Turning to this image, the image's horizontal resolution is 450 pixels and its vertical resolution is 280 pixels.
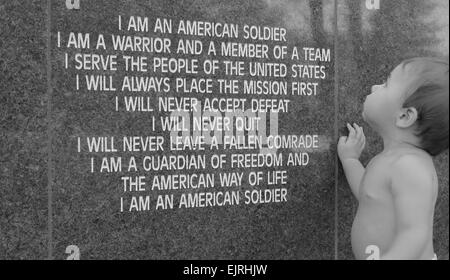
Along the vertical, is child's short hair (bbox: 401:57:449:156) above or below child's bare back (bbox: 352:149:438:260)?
above

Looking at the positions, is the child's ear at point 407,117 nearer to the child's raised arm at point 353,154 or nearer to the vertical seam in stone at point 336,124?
the child's raised arm at point 353,154

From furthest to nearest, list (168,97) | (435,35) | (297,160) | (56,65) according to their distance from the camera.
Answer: (435,35) < (297,160) < (168,97) < (56,65)

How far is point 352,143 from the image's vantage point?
5.09m

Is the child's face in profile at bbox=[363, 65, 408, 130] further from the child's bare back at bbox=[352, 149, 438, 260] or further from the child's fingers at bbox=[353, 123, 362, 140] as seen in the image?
the child's fingers at bbox=[353, 123, 362, 140]

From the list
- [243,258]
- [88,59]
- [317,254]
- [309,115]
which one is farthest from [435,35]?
[88,59]

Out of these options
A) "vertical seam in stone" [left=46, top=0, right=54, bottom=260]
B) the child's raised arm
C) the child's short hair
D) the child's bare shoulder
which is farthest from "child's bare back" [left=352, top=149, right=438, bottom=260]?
"vertical seam in stone" [left=46, top=0, right=54, bottom=260]

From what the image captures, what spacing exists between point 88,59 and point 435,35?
8.49 ft

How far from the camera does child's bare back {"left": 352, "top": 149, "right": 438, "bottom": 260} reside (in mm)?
4273

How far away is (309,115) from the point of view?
16.5 ft

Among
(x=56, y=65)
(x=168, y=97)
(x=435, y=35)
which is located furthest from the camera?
(x=435, y=35)

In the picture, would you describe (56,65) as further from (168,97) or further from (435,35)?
(435,35)

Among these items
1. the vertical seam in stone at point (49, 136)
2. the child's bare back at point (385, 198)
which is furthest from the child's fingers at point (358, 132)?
the vertical seam in stone at point (49, 136)

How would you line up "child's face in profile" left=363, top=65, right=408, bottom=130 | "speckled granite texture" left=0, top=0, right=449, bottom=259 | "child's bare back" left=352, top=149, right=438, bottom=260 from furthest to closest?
1. "child's face in profile" left=363, top=65, right=408, bottom=130
2. "child's bare back" left=352, top=149, right=438, bottom=260
3. "speckled granite texture" left=0, top=0, right=449, bottom=259

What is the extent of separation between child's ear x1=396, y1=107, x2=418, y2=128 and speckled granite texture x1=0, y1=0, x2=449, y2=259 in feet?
2.52
